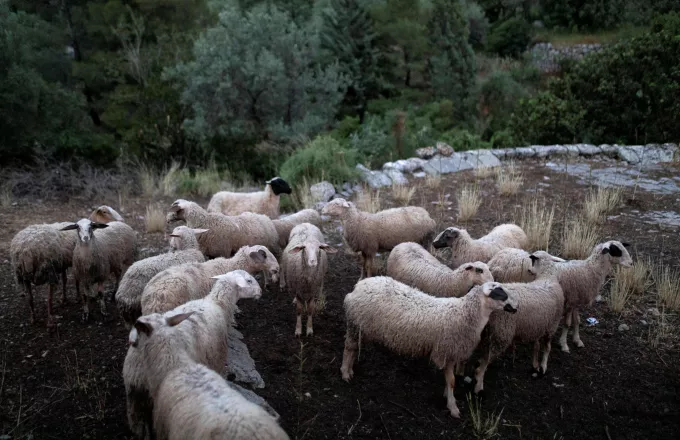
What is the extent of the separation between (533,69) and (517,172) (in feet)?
51.4

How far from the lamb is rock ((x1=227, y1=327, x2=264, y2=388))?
1973 millimetres

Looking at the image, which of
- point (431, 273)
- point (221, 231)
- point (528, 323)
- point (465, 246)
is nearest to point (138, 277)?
point (221, 231)

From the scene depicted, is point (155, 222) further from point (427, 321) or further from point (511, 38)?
point (511, 38)

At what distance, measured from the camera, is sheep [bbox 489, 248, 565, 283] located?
608 centimetres

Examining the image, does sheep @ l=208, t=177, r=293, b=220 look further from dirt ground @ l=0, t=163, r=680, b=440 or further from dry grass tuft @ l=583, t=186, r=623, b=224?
dry grass tuft @ l=583, t=186, r=623, b=224

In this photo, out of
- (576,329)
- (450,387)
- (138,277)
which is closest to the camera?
(450,387)

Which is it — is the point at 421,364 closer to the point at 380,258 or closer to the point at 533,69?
the point at 380,258

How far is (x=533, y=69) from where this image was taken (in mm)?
25266

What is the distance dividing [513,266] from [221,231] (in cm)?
383

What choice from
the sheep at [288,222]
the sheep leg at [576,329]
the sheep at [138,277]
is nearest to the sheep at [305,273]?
the sheep at [138,277]

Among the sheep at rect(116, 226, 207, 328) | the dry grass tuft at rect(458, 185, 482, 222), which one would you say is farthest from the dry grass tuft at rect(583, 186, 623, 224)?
the sheep at rect(116, 226, 207, 328)

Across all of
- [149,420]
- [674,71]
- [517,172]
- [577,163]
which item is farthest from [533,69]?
[149,420]

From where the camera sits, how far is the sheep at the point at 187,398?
328 cm

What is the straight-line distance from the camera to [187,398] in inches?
143
